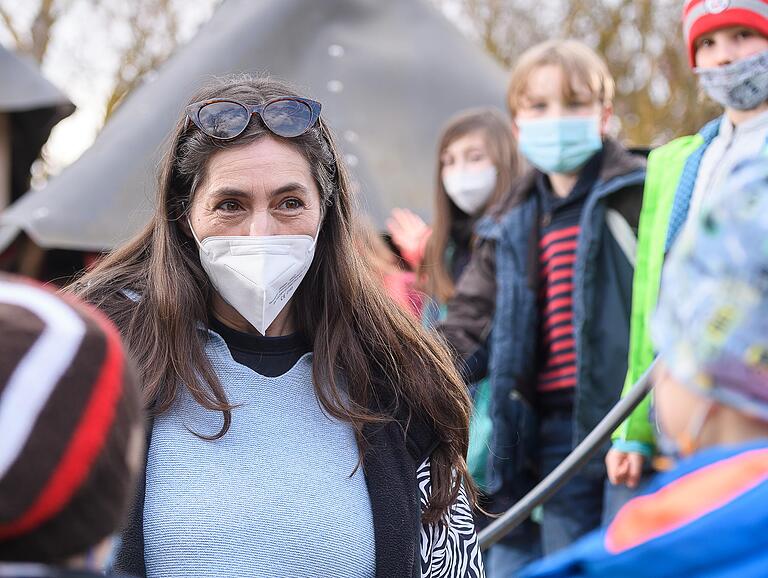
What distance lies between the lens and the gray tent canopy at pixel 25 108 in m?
11.3

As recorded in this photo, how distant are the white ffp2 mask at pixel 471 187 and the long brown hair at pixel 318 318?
2.24m

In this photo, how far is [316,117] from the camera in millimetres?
2773

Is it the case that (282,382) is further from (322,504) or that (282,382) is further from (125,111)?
(125,111)

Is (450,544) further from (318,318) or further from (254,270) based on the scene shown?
(254,270)

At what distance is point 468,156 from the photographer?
17.1ft

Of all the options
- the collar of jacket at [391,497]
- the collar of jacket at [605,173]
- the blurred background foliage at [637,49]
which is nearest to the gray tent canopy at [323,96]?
the collar of jacket at [605,173]

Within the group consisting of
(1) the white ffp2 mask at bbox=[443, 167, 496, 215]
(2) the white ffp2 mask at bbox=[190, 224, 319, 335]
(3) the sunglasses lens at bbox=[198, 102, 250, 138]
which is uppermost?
(3) the sunglasses lens at bbox=[198, 102, 250, 138]

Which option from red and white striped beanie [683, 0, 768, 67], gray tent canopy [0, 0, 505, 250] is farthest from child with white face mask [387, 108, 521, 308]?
gray tent canopy [0, 0, 505, 250]

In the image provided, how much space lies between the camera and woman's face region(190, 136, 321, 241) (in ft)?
8.72

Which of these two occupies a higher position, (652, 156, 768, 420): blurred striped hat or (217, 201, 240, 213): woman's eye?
(652, 156, 768, 420): blurred striped hat

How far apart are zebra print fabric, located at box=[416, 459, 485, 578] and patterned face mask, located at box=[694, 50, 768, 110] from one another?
1.63 metres

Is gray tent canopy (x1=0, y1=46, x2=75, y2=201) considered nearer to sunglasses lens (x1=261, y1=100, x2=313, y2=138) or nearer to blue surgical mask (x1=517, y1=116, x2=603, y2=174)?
blue surgical mask (x1=517, y1=116, x2=603, y2=174)

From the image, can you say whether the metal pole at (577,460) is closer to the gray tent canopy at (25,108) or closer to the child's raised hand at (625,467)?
the child's raised hand at (625,467)

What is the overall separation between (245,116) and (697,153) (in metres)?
1.63
